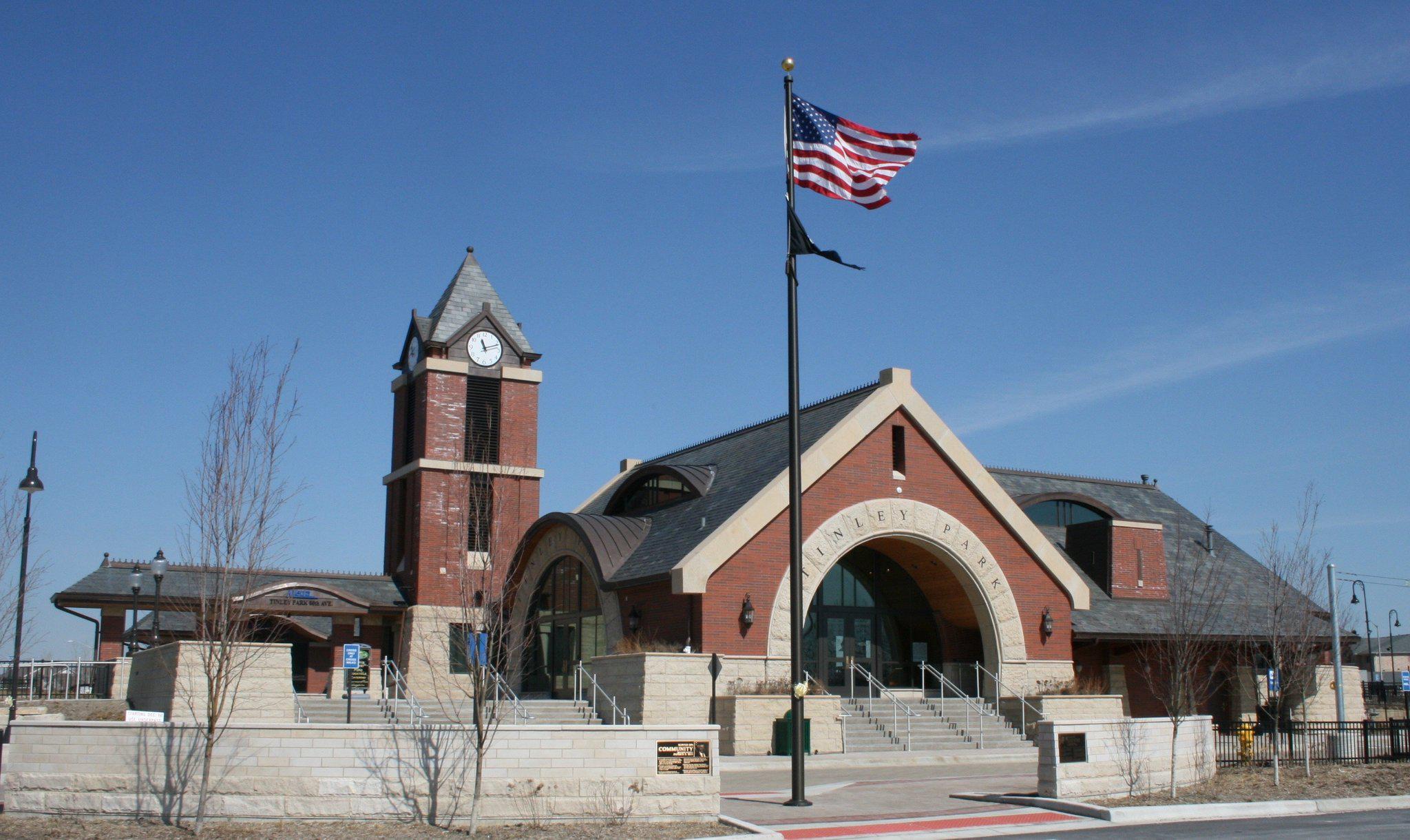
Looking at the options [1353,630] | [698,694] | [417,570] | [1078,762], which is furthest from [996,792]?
A: [1353,630]

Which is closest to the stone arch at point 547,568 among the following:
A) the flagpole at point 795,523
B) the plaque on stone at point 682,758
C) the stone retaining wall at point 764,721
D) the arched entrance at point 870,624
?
the arched entrance at point 870,624

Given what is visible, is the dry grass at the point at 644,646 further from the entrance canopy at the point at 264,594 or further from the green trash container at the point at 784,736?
the entrance canopy at the point at 264,594

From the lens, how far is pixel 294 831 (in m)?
15.3

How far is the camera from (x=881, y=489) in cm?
3228

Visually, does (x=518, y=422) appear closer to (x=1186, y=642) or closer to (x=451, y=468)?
(x=451, y=468)

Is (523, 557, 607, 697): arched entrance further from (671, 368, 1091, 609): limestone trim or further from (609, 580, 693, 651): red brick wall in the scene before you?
(671, 368, 1091, 609): limestone trim

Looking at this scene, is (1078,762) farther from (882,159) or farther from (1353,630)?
(1353,630)

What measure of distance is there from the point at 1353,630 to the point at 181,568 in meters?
37.1

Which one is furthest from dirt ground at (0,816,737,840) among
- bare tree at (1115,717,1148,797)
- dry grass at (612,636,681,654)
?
dry grass at (612,636,681,654)

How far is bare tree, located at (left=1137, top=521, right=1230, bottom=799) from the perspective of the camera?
22.5 m

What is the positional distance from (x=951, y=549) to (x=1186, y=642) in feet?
32.8

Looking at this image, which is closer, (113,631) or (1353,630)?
(113,631)

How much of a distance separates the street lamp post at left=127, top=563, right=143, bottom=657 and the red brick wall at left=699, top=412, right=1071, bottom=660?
41.6ft

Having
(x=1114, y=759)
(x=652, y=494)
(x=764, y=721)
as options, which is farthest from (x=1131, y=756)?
(x=652, y=494)
